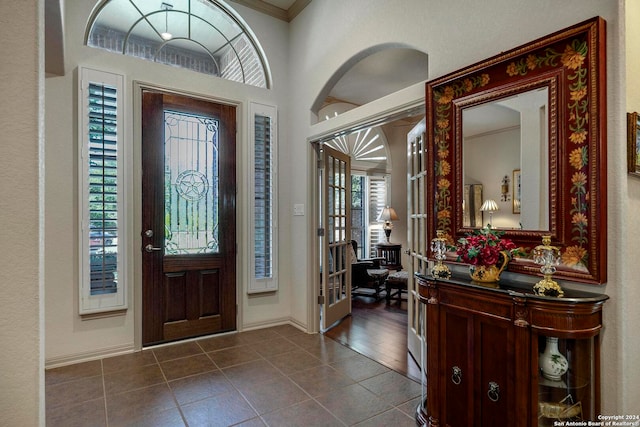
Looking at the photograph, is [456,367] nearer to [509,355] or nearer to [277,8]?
[509,355]

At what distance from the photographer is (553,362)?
5.17 feet

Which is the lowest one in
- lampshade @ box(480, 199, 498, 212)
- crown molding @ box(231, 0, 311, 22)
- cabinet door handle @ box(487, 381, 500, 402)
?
cabinet door handle @ box(487, 381, 500, 402)

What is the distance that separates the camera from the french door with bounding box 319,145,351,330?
3850mm

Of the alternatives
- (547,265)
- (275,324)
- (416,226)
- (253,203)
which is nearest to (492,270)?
(547,265)

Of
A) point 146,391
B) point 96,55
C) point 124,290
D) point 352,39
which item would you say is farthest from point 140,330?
point 352,39

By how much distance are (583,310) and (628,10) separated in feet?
4.37

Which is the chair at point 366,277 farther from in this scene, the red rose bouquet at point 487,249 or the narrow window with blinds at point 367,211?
the red rose bouquet at point 487,249

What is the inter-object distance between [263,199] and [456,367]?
2644 mm

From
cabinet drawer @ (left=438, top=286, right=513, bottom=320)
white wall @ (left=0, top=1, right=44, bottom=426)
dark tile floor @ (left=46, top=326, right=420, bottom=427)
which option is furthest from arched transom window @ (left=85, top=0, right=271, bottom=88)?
cabinet drawer @ (left=438, top=286, right=513, bottom=320)

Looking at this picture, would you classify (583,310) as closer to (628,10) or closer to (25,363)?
(628,10)

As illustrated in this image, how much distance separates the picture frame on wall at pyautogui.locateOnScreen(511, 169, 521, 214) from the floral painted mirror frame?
12 cm

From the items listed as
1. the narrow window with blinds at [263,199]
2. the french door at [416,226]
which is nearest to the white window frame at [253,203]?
the narrow window with blinds at [263,199]

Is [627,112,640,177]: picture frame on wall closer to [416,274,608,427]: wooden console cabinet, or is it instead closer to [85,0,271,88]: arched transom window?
[416,274,608,427]: wooden console cabinet

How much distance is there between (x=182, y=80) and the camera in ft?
11.3
